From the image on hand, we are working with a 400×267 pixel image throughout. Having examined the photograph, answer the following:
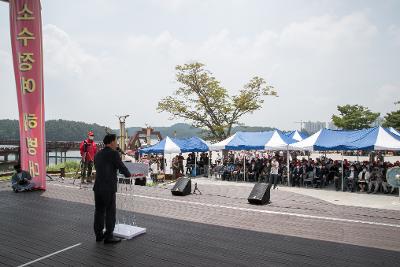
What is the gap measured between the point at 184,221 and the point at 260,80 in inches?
1048

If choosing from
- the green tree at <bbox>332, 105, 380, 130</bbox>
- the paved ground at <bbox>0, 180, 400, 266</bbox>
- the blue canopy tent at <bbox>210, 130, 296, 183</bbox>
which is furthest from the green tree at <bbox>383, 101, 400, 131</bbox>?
the paved ground at <bbox>0, 180, 400, 266</bbox>

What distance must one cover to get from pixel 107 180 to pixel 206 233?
2.40m

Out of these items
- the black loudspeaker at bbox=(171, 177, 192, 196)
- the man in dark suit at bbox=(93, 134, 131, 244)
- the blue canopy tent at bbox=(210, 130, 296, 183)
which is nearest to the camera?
the man in dark suit at bbox=(93, 134, 131, 244)

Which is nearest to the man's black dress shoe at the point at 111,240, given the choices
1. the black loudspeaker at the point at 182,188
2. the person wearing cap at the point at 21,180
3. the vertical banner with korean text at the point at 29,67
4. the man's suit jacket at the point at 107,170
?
the man's suit jacket at the point at 107,170

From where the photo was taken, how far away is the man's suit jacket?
5.50 metres

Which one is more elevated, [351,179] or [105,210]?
[105,210]

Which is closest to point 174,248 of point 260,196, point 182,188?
point 260,196

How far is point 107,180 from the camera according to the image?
5504mm

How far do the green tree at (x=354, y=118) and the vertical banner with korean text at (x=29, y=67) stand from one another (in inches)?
2377

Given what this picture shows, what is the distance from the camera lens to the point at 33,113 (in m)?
11.4

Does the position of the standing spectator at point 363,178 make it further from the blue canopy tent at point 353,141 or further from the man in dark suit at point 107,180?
the man in dark suit at point 107,180

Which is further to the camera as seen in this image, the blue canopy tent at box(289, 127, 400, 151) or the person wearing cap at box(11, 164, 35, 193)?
the blue canopy tent at box(289, 127, 400, 151)

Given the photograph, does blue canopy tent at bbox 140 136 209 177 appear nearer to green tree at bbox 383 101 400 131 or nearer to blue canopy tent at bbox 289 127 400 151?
blue canopy tent at bbox 289 127 400 151

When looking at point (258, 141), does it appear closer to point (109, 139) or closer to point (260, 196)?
point (260, 196)
